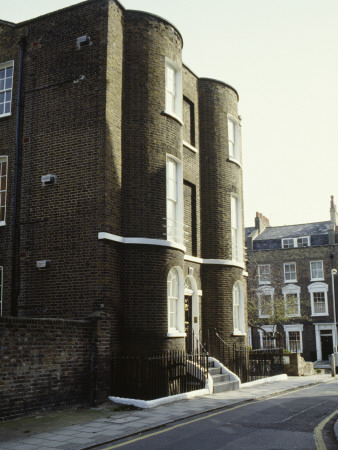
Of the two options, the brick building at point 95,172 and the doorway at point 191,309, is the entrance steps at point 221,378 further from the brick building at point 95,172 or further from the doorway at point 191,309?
the brick building at point 95,172

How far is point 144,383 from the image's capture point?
1391 cm

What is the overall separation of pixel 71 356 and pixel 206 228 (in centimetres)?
914

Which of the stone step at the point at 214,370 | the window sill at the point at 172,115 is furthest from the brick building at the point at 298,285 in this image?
the window sill at the point at 172,115

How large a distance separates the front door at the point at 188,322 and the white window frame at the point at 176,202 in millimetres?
2811

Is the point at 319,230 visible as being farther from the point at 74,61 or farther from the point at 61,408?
the point at 61,408

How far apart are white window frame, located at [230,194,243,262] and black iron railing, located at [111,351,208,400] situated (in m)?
6.67

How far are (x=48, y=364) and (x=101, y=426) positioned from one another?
2128mm

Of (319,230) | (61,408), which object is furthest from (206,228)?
(319,230)

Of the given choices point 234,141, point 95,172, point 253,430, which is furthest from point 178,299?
point 234,141

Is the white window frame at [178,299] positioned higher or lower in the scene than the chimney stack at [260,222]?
lower

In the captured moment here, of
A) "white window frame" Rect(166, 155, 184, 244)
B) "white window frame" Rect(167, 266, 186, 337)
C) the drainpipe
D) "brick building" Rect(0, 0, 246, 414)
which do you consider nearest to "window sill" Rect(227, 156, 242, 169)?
"brick building" Rect(0, 0, 246, 414)

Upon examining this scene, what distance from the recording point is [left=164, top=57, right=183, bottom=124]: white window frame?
57.4 feet

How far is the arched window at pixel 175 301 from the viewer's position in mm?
16000

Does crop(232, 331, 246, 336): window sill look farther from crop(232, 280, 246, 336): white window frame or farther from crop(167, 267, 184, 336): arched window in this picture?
crop(167, 267, 184, 336): arched window
